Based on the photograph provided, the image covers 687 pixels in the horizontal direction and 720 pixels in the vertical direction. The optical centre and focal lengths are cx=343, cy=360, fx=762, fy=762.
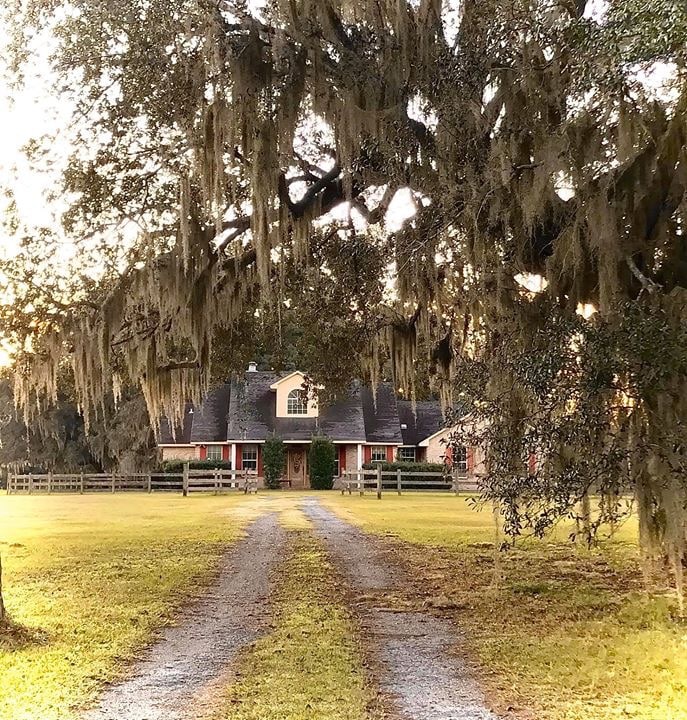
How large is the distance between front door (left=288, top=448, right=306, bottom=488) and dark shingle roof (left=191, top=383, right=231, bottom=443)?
3.28 metres

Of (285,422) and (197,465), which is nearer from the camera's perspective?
(197,465)

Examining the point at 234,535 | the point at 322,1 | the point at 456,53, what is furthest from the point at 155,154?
the point at 234,535

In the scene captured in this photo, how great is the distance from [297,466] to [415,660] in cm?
2939

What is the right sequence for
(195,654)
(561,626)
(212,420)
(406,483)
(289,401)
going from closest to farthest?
1. (195,654)
2. (561,626)
3. (406,483)
4. (289,401)
5. (212,420)

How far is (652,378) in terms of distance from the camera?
5781 millimetres

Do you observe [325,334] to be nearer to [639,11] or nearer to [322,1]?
[322,1]

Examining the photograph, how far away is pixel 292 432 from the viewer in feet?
114

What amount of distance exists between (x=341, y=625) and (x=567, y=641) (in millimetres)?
1991

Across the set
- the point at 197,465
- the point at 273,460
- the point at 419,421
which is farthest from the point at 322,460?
the point at 419,421

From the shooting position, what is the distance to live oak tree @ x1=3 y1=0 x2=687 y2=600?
5980 mm

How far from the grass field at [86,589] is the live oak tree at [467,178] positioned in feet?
10.9

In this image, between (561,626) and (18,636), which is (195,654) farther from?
(561,626)

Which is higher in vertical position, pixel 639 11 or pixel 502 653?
pixel 639 11

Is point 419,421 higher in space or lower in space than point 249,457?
higher
